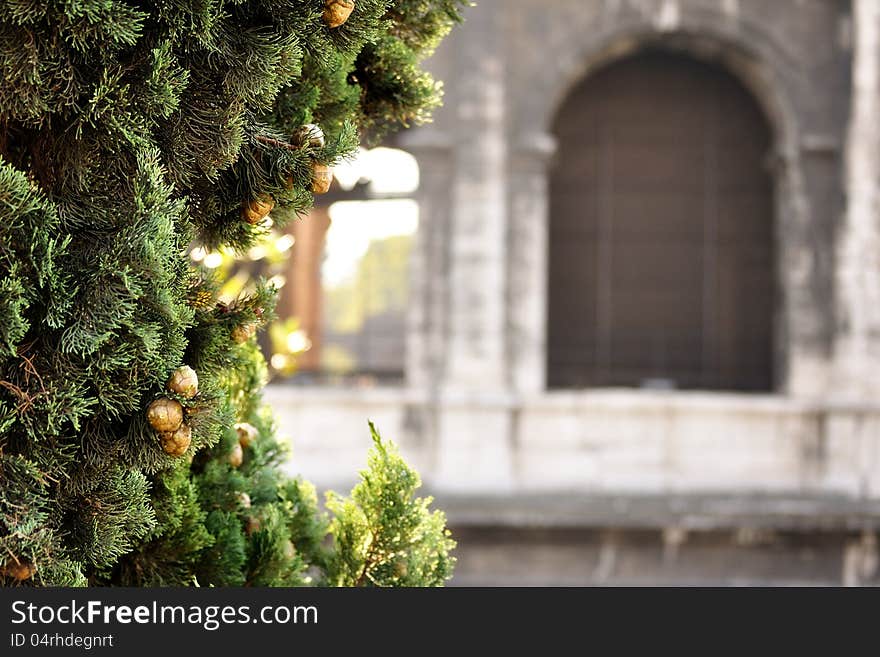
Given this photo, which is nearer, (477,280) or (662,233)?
(477,280)

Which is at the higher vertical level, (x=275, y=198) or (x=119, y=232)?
(x=275, y=198)

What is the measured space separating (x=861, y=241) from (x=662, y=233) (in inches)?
66.3

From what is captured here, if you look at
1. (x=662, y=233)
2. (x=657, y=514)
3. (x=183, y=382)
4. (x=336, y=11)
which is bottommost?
(x=657, y=514)

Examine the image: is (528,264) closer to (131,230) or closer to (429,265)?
(429,265)

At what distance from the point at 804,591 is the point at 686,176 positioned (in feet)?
24.5

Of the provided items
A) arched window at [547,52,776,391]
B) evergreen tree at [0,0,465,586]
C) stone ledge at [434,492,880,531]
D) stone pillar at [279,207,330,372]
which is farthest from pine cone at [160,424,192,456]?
stone pillar at [279,207,330,372]

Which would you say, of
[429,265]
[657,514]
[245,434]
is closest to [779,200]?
[657,514]

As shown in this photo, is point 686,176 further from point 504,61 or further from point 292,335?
point 292,335

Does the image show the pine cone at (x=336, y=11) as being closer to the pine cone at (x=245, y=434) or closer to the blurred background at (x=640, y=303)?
the pine cone at (x=245, y=434)

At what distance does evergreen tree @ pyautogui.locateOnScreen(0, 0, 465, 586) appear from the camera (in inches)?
62.6

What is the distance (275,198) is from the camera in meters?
2.01

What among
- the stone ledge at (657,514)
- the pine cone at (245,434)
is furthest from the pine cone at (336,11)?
the stone ledge at (657,514)

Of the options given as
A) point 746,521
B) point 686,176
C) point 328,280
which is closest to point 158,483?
point 746,521

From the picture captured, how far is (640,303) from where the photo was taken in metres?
8.80
